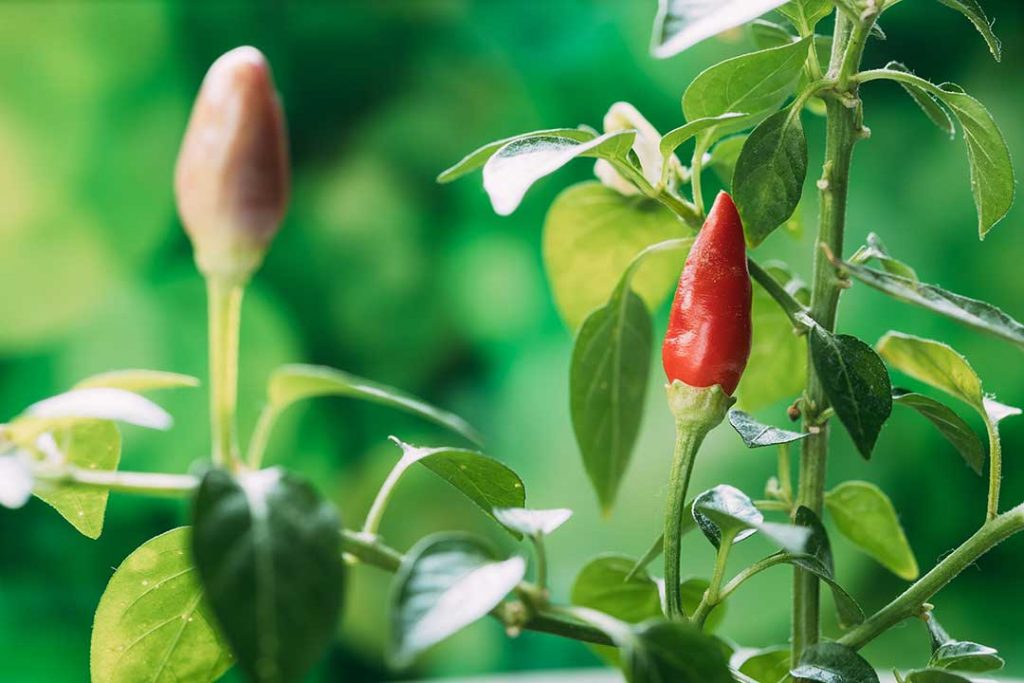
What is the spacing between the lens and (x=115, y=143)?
1.48 metres

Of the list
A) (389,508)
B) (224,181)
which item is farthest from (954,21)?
(224,181)

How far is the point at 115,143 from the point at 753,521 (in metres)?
1.31

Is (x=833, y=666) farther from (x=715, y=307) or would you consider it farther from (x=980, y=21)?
(x=980, y=21)

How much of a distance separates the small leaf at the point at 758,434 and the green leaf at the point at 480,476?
0.09 m

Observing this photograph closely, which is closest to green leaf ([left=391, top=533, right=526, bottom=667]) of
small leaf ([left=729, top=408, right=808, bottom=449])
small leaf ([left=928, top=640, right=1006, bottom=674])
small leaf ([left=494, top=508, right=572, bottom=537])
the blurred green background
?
small leaf ([left=494, top=508, right=572, bottom=537])

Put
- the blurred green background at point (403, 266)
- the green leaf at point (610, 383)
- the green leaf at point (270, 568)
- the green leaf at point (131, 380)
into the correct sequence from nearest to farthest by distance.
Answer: the green leaf at point (270, 568)
the green leaf at point (131, 380)
the green leaf at point (610, 383)
the blurred green background at point (403, 266)

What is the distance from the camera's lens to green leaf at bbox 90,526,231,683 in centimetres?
42

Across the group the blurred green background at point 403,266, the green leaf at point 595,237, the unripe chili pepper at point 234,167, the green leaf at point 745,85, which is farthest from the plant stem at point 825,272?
the blurred green background at point 403,266

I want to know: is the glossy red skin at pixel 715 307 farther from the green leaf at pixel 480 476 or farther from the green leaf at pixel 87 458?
the green leaf at pixel 87 458

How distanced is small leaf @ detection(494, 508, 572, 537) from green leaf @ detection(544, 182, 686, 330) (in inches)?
8.8

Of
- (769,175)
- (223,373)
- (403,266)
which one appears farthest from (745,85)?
(403,266)

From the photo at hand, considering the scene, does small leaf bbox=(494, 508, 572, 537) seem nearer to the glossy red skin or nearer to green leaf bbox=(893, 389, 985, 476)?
the glossy red skin

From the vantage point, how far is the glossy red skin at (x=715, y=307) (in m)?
0.40

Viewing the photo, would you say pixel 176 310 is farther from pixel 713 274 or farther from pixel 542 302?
pixel 713 274
